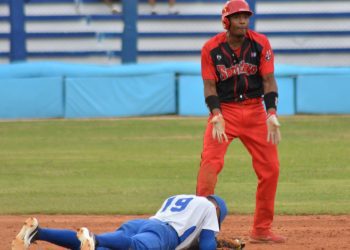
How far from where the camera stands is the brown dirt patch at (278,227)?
28.7 ft

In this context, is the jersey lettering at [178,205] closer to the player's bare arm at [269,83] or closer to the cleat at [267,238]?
the cleat at [267,238]

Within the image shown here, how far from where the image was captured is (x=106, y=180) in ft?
43.6

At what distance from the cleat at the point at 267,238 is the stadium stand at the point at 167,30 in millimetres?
17147

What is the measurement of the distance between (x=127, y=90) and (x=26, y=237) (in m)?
14.6

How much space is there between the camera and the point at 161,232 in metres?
7.29

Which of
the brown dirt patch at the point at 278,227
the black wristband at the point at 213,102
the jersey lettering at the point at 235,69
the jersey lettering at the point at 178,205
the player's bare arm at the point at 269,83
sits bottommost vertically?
the brown dirt patch at the point at 278,227

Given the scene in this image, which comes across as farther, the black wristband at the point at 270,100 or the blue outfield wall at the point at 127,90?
the blue outfield wall at the point at 127,90

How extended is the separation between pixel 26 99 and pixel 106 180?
855cm

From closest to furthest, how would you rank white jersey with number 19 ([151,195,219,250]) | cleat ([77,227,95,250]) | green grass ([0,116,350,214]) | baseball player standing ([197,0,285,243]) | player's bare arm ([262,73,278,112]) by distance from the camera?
cleat ([77,227,95,250]) → white jersey with number 19 ([151,195,219,250]) → baseball player standing ([197,0,285,243]) → player's bare arm ([262,73,278,112]) → green grass ([0,116,350,214])

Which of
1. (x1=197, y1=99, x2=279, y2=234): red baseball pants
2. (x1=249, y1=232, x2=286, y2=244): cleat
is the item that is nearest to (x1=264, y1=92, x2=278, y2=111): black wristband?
(x1=197, y1=99, x2=279, y2=234): red baseball pants

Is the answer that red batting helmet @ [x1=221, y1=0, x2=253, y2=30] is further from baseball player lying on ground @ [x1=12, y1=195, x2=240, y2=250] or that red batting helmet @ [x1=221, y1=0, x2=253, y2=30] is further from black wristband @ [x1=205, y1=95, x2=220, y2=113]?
baseball player lying on ground @ [x1=12, y1=195, x2=240, y2=250]

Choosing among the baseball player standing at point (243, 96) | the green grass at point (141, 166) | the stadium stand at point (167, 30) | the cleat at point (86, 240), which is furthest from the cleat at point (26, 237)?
the stadium stand at point (167, 30)

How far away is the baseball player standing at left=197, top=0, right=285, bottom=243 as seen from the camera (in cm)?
873

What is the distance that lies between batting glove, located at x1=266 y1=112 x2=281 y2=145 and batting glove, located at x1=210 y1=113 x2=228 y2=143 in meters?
0.39
